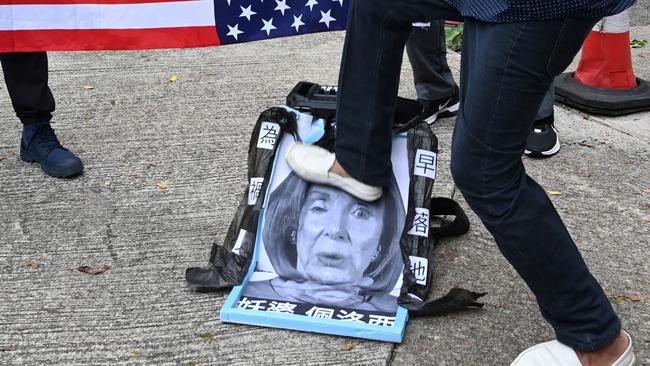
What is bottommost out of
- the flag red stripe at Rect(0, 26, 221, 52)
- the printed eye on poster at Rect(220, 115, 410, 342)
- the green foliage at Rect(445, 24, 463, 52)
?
the green foliage at Rect(445, 24, 463, 52)

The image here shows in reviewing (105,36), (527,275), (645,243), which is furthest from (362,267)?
(105,36)

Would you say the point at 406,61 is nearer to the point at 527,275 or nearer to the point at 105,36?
the point at 105,36

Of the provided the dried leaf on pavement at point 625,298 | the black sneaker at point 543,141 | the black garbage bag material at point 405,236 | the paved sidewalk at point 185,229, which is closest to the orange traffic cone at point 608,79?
the paved sidewalk at point 185,229

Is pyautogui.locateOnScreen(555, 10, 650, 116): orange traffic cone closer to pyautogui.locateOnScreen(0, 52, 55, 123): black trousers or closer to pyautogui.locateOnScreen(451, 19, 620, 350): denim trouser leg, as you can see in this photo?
pyautogui.locateOnScreen(451, 19, 620, 350): denim trouser leg

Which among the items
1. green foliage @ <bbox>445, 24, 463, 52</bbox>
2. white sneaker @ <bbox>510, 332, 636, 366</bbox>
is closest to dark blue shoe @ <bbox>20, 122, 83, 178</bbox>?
white sneaker @ <bbox>510, 332, 636, 366</bbox>

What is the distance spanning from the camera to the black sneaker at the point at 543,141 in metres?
4.18

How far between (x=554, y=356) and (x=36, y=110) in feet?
8.71

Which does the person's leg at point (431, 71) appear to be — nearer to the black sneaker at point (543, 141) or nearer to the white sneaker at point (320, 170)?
the black sneaker at point (543, 141)

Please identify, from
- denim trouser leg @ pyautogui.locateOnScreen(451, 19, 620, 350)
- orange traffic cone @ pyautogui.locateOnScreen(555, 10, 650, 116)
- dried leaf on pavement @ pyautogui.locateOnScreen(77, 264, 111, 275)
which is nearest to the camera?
denim trouser leg @ pyautogui.locateOnScreen(451, 19, 620, 350)

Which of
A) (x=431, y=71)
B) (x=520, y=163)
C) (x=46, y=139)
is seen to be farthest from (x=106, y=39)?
(x=520, y=163)

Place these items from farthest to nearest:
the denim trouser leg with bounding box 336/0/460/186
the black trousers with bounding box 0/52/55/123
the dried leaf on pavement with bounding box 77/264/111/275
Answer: the black trousers with bounding box 0/52/55/123 → the dried leaf on pavement with bounding box 77/264/111/275 → the denim trouser leg with bounding box 336/0/460/186

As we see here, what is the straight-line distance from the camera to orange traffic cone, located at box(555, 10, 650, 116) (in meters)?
4.77

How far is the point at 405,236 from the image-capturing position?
9.98 feet

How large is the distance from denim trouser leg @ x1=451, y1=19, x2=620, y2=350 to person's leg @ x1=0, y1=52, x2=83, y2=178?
2255 millimetres
